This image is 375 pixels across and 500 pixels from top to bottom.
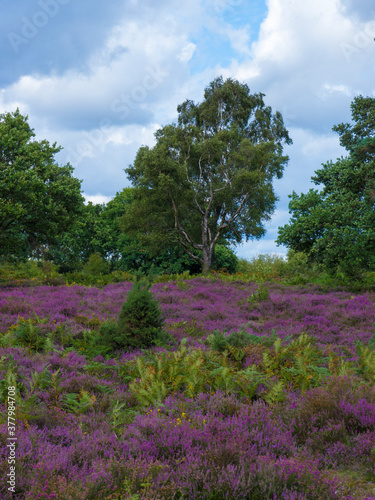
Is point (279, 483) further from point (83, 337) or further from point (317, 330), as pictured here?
point (317, 330)

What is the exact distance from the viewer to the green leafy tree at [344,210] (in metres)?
18.6

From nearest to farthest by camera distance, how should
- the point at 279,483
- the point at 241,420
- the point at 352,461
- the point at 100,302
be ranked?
the point at 279,483 < the point at 352,461 < the point at 241,420 < the point at 100,302

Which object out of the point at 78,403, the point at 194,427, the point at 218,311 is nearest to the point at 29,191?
the point at 218,311

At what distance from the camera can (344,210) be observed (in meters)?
19.7

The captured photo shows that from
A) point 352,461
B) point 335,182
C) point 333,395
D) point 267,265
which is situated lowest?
point 352,461

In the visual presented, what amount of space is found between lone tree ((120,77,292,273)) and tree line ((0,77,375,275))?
0.38 feet

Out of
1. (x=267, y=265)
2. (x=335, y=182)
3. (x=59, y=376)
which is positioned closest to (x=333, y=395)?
(x=59, y=376)

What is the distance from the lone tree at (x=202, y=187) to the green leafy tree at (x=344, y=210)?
1111cm

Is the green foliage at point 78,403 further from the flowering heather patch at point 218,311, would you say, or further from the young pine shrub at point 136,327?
the flowering heather patch at point 218,311

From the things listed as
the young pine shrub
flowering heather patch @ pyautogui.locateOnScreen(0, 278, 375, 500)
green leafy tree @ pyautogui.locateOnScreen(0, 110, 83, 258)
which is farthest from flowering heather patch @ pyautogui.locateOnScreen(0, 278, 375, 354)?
green leafy tree @ pyautogui.locateOnScreen(0, 110, 83, 258)

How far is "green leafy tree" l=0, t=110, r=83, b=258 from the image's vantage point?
22.6 metres

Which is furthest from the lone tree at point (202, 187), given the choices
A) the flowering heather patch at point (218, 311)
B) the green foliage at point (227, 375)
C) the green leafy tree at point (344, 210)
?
the green foliage at point (227, 375)

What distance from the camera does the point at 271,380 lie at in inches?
204

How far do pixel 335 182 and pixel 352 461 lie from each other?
68.9 ft
